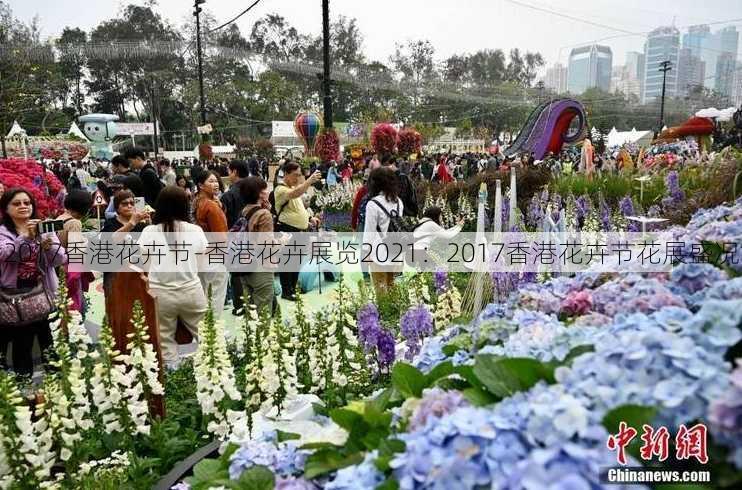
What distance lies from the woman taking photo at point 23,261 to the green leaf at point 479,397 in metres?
3.58

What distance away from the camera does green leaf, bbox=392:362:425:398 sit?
130 cm

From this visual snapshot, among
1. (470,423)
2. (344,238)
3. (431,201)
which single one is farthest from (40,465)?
(431,201)

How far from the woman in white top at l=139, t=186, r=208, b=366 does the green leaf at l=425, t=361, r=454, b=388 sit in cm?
294

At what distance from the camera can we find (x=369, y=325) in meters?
3.21

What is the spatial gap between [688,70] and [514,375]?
7658cm

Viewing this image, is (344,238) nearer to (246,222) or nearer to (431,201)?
(431,201)

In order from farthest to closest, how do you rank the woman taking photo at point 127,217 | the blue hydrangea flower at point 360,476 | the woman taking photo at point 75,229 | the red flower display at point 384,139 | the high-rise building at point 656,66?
the high-rise building at point 656,66 < the red flower display at point 384,139 < the woman taking photo at point 75,229 < the woman taking photo at point 127,217 < the blue hydrangea flower at point 360,476

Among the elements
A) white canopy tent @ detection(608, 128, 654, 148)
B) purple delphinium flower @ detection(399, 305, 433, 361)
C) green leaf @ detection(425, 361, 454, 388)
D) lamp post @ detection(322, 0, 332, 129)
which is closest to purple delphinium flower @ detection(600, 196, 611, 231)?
purple delphinium flower @ detection(399, 305, 433, 361)

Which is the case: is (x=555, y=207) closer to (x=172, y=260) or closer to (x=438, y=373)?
(x=172, y=260)

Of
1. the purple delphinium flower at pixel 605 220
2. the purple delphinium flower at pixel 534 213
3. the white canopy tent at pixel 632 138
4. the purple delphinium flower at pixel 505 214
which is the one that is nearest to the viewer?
the purple delphinium flower at pixel 505 214

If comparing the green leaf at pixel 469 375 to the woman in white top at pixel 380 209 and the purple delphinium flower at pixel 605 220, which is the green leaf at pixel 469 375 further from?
the purple delphinium flower at pixel 605 220

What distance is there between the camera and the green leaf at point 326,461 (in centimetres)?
117

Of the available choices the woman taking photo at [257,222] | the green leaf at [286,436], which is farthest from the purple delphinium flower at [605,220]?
the green leaf at [286,436]

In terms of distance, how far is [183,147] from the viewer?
1977 inches
